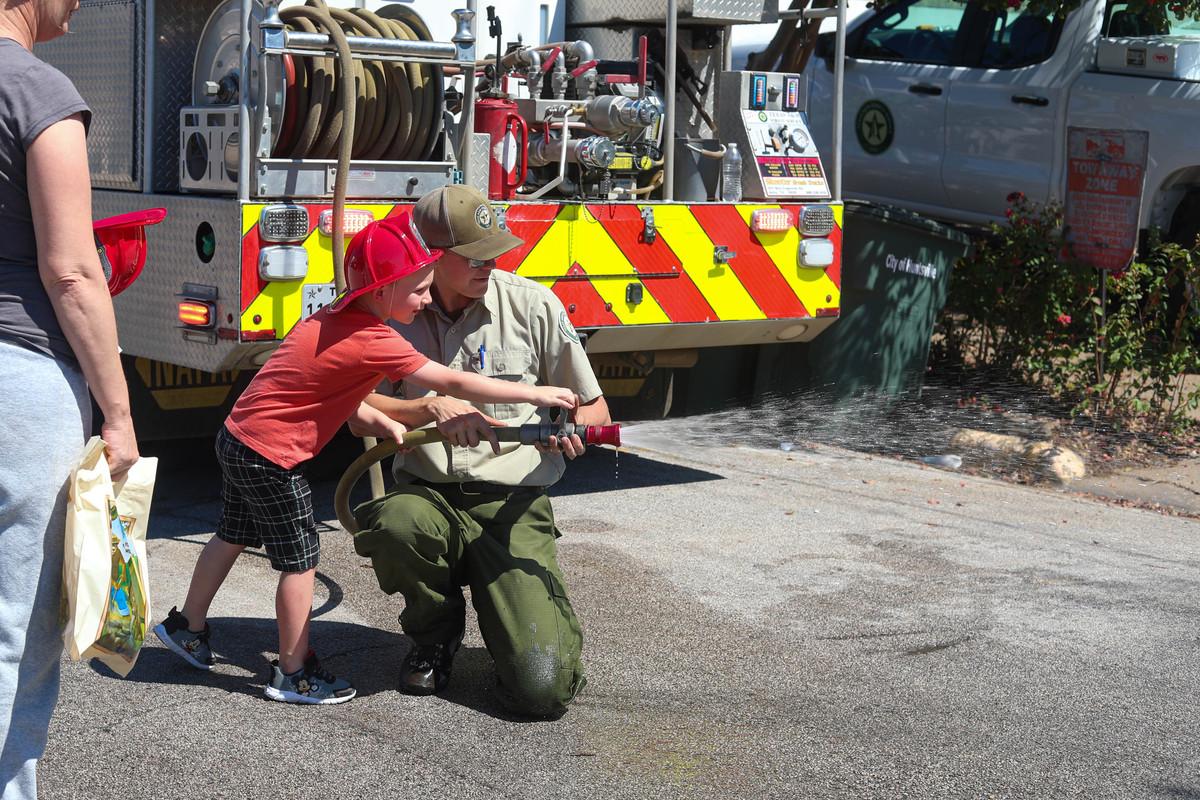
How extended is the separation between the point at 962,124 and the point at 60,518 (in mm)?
7767

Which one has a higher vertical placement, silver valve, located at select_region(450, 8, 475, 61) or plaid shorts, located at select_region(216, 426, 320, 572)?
silver valve, located at select_region(450, 8, 475, 61)

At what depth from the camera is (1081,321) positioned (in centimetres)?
820

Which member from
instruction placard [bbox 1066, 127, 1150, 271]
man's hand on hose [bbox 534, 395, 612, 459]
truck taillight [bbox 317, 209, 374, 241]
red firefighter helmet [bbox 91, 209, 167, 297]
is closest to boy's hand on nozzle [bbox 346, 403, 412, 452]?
man's hand on hose [bbox 534, 395, 612, 459]

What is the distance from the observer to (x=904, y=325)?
789cm

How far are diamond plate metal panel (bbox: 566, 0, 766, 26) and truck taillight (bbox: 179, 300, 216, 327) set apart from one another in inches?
106

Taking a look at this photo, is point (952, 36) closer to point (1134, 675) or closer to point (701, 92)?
point (701, 92)

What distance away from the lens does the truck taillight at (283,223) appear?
5.21m

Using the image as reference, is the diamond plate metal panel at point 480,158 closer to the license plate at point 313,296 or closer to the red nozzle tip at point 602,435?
the license plate at point 313,296

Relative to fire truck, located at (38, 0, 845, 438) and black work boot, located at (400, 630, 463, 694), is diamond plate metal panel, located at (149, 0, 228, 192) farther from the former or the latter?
black work boot, located at (400, 630, 463, 694)

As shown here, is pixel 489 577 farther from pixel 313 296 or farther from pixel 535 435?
pixel 313 296

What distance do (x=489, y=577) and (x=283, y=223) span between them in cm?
163

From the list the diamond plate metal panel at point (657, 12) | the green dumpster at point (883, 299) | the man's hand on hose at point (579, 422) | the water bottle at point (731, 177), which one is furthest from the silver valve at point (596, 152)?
the man's hand on hose at point (579, 422)

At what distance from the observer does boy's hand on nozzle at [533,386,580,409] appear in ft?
13.0

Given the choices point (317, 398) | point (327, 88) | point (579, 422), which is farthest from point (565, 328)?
point (327, 88)
